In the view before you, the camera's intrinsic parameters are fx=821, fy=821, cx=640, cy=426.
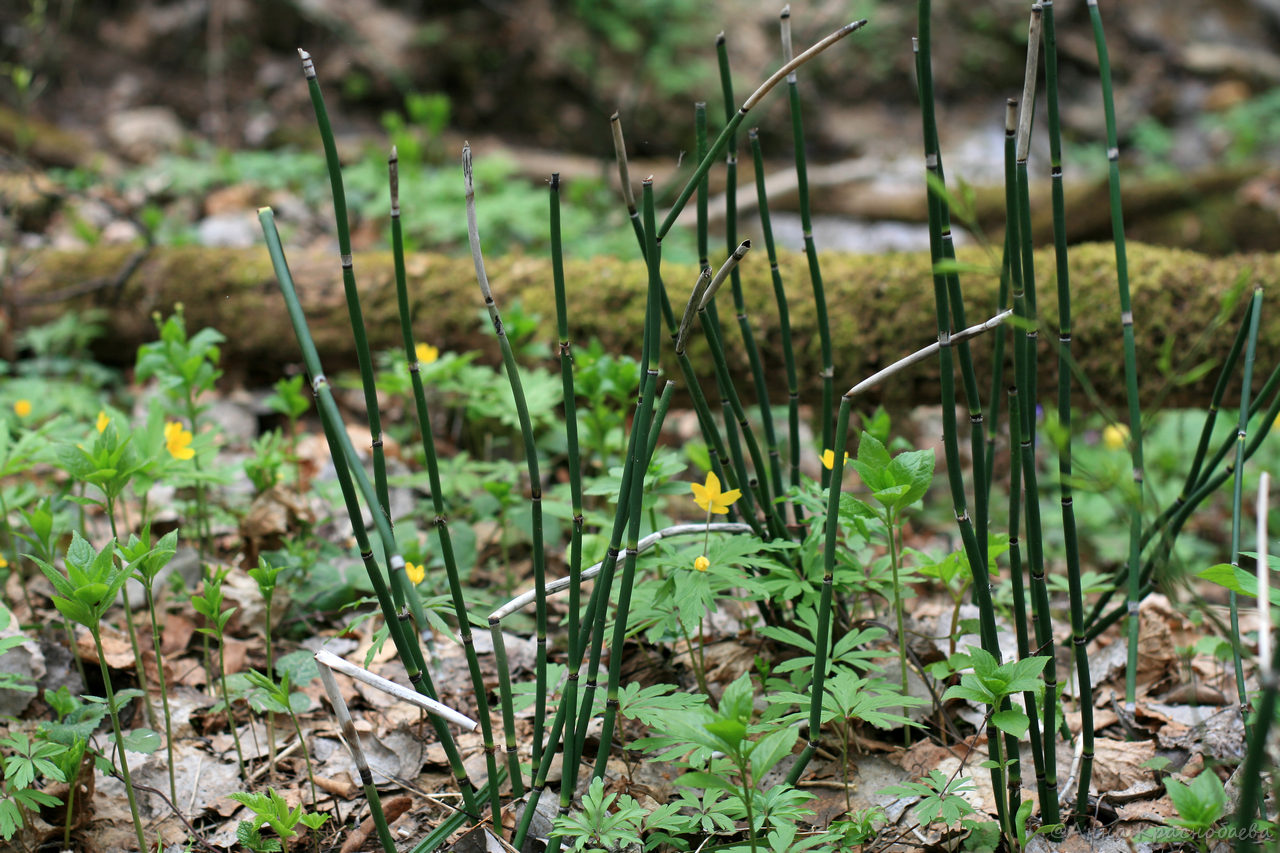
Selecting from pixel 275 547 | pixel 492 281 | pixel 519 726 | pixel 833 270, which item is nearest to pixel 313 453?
pixel 275 547

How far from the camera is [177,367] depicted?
1.59 meters

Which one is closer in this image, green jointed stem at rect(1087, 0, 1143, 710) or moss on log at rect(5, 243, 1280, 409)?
green jointed stem at rect(1087, 0, 1143, 710)

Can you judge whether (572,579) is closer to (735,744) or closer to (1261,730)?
(735,744)

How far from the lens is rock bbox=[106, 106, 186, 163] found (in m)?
4.93

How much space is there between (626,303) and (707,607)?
4.89ft

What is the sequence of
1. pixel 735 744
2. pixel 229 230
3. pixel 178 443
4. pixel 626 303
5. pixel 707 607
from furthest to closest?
1. pixel 229 230
2. pixel 626 303
3. pixel 178 443
4. pixel 707 607
5. pixel 735 744

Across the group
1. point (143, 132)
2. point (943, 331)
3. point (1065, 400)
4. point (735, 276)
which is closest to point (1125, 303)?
point (1065, 400)

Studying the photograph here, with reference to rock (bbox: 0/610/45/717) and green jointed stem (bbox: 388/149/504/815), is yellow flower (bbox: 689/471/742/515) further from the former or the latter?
rock (bbox: 0/610/45/717)

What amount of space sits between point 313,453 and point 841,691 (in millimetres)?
1715

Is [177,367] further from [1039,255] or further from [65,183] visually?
[65,183]

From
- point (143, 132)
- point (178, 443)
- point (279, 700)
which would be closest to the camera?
point (279, 700)

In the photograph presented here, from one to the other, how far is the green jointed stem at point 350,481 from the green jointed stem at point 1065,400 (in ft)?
2.32

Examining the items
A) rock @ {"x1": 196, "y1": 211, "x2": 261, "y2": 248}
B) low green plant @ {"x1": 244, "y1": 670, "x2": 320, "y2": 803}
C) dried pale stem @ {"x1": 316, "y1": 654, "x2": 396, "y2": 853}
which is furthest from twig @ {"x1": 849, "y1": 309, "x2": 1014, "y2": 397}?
rock @ {"x1": 196, "y1": 211, "x2": 261, "y2": 248}

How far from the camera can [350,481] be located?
32.9 inches
